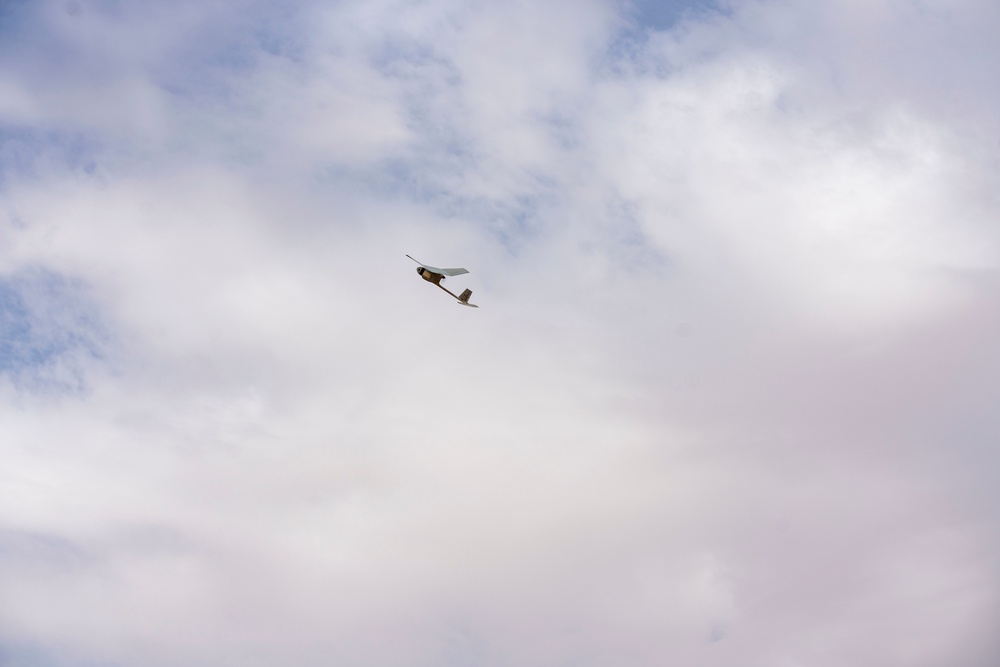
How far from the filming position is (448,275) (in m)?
175
